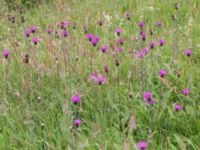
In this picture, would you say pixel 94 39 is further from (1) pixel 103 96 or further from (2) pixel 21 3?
(2) pixel 21 3

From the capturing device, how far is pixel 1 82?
3102 mm

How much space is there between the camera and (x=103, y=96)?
2709 mm

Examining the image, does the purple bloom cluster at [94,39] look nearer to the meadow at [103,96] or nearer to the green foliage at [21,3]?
the meadow at [103,96]

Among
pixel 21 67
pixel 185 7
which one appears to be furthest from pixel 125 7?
pixel 21 67

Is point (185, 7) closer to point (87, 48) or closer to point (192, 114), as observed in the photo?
point (87, 48)

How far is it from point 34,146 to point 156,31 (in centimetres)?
207

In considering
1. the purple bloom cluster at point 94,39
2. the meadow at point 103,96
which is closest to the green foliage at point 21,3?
the meadow at point 103,96

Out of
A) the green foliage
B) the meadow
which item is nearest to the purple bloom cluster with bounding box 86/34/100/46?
the meadow

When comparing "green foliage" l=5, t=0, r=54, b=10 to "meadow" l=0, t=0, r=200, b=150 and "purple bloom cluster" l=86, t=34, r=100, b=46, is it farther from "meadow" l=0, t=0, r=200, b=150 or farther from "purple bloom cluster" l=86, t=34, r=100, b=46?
"purple bloom cluster" l=86, t=34, r=100, b=46

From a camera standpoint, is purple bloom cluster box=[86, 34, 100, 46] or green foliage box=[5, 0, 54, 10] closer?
purple bloom cluster box=[86, 34, 100, 46]

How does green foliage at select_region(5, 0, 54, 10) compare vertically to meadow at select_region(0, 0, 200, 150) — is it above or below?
above

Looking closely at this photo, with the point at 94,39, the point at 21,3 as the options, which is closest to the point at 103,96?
the point at 94,39

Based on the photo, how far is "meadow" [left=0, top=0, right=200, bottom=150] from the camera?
2184 mm

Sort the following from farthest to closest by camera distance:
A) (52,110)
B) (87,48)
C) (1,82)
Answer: (87,48), (1,82), (52,110)
